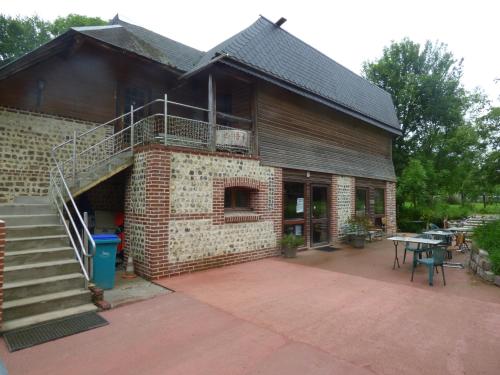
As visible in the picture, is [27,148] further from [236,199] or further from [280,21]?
[280,21]

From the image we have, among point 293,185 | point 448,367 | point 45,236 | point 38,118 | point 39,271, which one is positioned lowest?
point 448,367

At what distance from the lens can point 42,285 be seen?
14.3ft

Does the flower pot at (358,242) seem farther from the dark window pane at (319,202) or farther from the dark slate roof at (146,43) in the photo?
the dark slate roof at (146,43)

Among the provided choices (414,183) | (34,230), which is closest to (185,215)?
(34,230)

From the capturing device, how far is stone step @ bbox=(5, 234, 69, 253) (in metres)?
4.74

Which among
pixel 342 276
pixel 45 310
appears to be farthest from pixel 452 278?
pixel 45 310

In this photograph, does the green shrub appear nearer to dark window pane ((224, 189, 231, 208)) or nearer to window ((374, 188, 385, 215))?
window ((374, 188, 385, 215))

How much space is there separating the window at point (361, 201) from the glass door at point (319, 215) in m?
2.34

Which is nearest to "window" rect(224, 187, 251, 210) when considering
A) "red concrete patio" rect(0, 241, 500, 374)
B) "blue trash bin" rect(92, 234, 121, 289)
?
"red concrete patio" rect(0, 241, 500, 374)

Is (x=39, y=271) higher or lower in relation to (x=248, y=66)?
lower

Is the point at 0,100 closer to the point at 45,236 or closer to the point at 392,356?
the point at 45,236

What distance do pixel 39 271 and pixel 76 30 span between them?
558cm

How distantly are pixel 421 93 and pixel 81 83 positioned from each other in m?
21.3

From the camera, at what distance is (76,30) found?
693 centimetres
